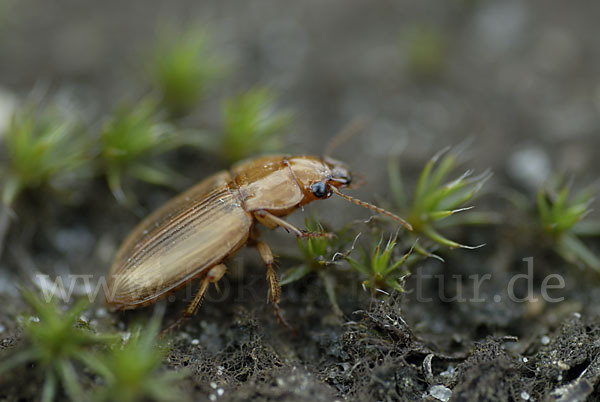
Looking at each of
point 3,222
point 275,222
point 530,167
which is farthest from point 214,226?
point 530,167

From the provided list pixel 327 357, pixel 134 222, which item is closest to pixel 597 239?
pixel 327 357

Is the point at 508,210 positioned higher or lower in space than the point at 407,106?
lower

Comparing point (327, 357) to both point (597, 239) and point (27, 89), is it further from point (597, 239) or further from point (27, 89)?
point (27, 89)

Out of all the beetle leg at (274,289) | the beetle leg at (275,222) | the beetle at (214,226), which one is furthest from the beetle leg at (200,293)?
the beetle leg at (275,222)

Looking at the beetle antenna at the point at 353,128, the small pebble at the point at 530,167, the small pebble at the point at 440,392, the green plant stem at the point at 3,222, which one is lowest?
the small pebble at the point at 440,392

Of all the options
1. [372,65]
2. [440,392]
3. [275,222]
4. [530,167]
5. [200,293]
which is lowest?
[440,392]

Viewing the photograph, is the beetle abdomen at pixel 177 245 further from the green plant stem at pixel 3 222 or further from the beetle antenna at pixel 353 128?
the beetle antenna at pixel 353 128

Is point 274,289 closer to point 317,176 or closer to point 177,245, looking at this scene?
point 177,245
